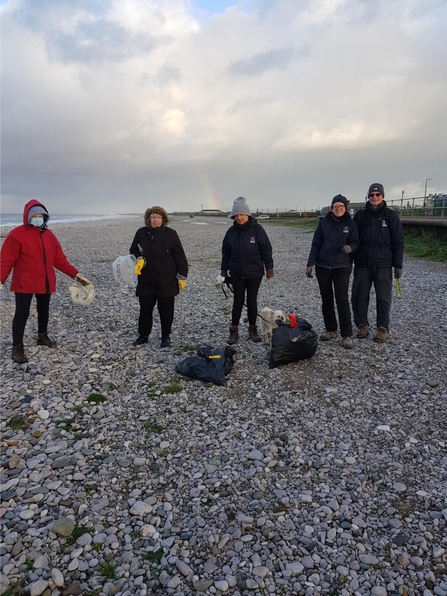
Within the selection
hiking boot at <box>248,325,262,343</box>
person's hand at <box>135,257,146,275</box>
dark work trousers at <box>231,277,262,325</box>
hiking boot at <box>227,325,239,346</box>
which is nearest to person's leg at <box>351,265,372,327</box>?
dark work trousers at <box>231,277,262,325</box>

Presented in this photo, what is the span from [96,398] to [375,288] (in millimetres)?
5064

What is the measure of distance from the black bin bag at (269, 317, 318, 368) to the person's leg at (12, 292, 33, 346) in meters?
3.93

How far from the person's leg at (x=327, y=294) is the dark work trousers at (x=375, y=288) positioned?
21.9 inches

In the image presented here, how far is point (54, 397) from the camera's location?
5.22 m

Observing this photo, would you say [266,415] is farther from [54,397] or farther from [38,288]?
[38,288]

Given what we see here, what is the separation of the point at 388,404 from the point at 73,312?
7.26 meters

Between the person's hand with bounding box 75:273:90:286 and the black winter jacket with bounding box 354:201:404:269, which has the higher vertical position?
the black winter jacket with bounding box 354:201:404:269

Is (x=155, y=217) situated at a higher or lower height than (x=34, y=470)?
higher

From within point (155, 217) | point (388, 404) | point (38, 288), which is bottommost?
point (388, 404)

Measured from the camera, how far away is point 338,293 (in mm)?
6762

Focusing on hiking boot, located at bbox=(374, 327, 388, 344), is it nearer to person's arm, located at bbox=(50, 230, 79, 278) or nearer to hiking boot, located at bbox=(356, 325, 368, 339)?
hiking boot, located at bbox=(356, 325, 368, 339)

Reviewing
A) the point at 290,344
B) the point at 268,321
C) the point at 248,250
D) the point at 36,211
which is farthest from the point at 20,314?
the point at 290,344

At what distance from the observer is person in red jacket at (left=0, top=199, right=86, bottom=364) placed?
5.98 metres

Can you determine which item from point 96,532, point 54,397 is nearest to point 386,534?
point 96,532
